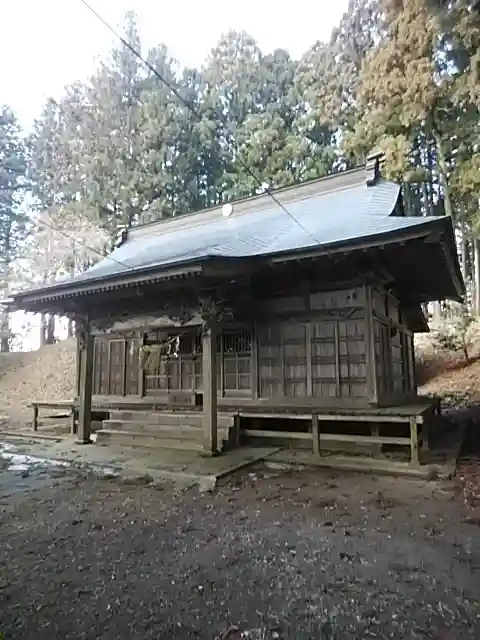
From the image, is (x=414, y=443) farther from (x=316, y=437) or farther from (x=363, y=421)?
(x=316, y=437)

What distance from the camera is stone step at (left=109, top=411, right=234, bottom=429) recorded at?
773cm

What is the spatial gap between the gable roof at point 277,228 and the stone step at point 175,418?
8.58 feet

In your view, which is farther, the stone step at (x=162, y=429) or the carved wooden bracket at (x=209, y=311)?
the stone step at (x=162, y=429)

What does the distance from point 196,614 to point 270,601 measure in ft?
1.46

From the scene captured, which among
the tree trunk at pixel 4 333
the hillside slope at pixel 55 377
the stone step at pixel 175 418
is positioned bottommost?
the stone step at pixel 175 418

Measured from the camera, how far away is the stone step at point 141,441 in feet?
24.2

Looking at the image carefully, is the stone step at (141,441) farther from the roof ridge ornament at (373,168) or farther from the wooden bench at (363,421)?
the roof ridge ornament at (373,168)

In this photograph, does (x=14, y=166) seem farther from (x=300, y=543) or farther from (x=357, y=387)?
(x=300, y=543)

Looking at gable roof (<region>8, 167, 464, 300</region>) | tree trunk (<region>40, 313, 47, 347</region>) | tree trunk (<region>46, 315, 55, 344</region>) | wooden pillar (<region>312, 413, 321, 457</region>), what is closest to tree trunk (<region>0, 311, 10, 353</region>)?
tree trunk (<region>40, 313, 47, 347</region>)

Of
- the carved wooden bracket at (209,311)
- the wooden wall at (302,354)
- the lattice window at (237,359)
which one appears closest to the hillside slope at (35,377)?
the wooden wall at (302,354)

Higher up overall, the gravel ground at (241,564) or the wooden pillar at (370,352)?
the wooden pillar at (370,352)

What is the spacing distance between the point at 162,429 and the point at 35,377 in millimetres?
13853

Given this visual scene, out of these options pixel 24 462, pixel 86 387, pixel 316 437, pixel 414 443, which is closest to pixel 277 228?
pixel 316 437

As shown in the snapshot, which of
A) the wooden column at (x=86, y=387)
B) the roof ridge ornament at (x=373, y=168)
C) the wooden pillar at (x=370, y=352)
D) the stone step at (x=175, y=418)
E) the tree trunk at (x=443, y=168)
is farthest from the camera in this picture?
the tree trunk at (x=443, y=168)
